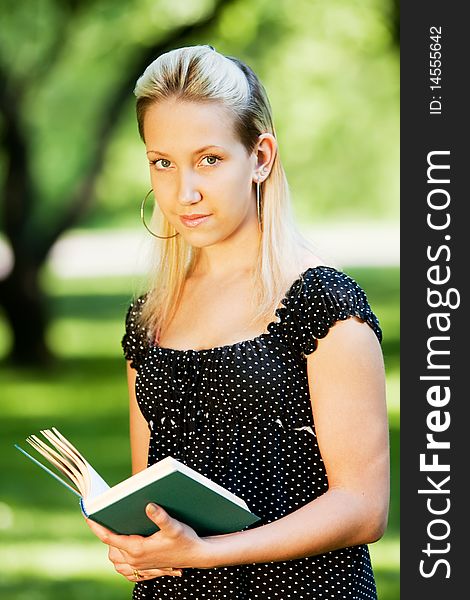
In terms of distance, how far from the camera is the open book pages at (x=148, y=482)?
2117 millimetres

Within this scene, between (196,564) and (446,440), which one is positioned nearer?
(196,564)

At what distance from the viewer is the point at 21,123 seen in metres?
12.5

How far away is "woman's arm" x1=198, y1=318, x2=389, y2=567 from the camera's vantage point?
7.57 ft

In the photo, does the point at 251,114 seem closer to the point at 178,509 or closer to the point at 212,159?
the point at 212,159

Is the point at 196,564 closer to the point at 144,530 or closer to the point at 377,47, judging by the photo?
the point at 144,530

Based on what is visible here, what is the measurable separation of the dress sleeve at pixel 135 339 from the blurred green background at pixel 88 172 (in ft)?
0.67

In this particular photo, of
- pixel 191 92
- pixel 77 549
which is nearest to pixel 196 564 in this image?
pixel 191 92

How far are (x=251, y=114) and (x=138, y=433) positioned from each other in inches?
30.2

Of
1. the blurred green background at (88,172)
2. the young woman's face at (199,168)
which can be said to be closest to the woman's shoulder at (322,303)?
the young woman's face at (199,168)

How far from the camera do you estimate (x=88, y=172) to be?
41.9 feet

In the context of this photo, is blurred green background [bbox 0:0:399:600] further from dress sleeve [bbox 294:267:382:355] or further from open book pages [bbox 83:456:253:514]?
open book pages [bbox 83:456:253:514]

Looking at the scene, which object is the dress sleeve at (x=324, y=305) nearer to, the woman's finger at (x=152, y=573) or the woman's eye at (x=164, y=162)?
the woman's eye at (x=164, y=162)

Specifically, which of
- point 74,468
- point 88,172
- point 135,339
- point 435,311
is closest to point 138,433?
point 135,339

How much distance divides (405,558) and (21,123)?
30.4 feet
